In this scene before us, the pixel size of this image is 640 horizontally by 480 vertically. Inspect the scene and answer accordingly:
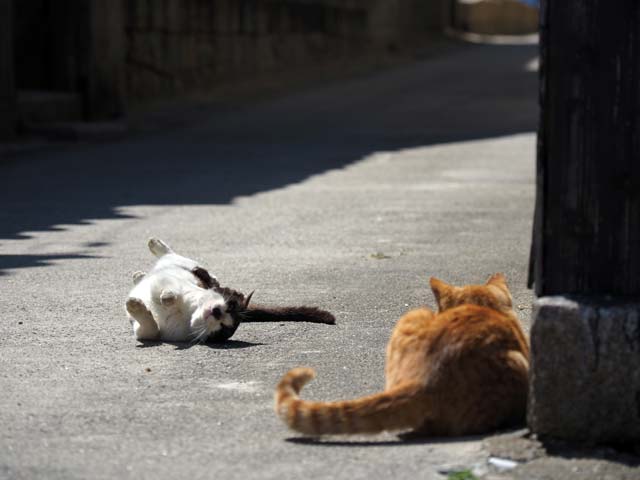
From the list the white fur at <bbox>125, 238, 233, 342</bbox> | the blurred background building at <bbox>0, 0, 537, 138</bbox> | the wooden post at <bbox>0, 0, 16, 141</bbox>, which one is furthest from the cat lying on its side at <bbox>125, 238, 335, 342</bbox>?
the blurred background building at <bbox>0, 0, 537, 138</bbox>

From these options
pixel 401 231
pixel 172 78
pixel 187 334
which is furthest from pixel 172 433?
pixel 172 78

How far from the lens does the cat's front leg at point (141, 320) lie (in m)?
5.40

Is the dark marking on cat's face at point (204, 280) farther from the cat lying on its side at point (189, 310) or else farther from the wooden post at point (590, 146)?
the wooden post at point (590, 146)

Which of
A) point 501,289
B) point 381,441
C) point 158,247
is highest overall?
point 501,289

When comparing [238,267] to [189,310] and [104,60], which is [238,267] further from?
[104,60]

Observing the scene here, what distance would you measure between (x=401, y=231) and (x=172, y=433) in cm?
493

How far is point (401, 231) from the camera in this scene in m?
8.87

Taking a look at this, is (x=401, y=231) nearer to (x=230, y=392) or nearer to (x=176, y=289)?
(x=176, y=289)

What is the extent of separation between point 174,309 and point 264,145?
1006cm

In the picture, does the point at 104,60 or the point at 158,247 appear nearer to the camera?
the point at 158,247

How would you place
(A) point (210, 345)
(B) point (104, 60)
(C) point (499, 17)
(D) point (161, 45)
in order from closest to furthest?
1. (A) point (210, 345)
2. (B) point (104, 60)
3. (D) point (161, 45)
4. (C) point (499, 17)

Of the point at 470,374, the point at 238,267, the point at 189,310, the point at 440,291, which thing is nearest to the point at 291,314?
the point at 189,310

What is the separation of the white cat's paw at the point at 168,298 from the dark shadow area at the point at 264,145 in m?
2.39

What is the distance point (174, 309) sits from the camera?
5.52 m
